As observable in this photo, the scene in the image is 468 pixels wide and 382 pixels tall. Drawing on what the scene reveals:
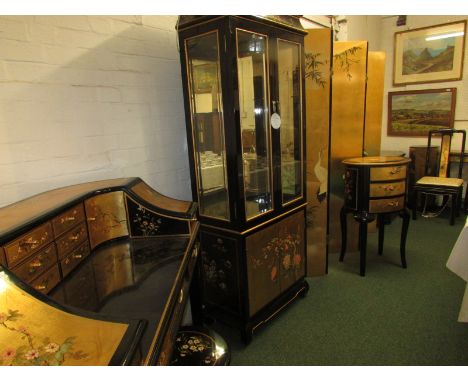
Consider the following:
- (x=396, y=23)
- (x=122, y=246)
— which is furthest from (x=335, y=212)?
(x=396, y=23)

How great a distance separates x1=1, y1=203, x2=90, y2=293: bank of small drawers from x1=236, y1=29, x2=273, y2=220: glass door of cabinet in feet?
2.99

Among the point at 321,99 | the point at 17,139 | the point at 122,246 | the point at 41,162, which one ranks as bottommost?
the point at 122,246

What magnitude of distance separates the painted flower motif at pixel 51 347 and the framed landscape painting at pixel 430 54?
5164 millimetres

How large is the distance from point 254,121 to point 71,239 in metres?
1.20

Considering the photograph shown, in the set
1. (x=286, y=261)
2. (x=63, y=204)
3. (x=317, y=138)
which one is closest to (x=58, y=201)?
(x=63, y=204)

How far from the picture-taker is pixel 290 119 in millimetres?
2176

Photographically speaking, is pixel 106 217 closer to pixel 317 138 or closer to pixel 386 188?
pixel 317 138

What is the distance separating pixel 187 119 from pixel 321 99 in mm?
1212

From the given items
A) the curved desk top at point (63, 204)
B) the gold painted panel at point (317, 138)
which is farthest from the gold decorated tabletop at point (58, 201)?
the gold painted panel at point (317, 138)

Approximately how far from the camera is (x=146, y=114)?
73.7 inches

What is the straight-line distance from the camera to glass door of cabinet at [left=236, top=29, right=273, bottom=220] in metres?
1.75

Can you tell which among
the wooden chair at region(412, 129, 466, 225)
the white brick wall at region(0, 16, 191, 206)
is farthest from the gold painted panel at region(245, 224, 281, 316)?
the wooden chair at region(412, 129, 466, 225)

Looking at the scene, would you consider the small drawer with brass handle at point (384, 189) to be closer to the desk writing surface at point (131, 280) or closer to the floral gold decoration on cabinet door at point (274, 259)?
the floral gold decoration on cabinet door at point (274, 259)
